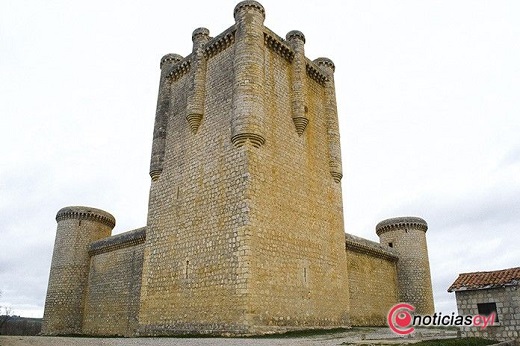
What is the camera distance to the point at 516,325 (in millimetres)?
11078

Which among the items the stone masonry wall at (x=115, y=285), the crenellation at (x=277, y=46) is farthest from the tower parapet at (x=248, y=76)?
the stone masonry wall at (x=115, y=285)

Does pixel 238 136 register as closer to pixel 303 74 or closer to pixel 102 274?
pixel 303 74

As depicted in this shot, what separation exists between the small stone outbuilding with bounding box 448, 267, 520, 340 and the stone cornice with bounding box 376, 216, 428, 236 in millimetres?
13817

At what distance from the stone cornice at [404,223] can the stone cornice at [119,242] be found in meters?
15.4

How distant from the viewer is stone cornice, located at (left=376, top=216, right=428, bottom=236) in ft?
86.0

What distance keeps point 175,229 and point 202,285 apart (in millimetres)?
2710

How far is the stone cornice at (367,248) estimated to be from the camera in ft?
68.7

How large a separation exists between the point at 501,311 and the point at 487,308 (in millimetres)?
419

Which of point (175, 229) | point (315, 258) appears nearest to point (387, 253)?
point (315, 258)

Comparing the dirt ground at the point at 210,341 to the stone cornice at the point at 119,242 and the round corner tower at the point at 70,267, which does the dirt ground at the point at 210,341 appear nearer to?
the stone cornice at the point at 119,242

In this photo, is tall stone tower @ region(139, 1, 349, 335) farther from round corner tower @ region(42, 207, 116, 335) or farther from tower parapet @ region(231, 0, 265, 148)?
round corner tower @ region(42, 207, 116, 335)

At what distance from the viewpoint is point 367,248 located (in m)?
22.0

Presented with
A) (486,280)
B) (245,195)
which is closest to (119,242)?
(245,195)

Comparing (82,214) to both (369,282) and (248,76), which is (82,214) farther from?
(369,282)
